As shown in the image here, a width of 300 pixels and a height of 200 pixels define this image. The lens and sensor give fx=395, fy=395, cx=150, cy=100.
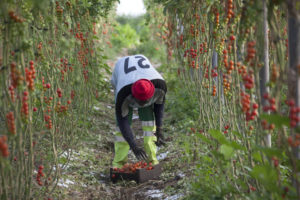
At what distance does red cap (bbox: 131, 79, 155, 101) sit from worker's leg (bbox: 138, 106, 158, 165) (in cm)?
54

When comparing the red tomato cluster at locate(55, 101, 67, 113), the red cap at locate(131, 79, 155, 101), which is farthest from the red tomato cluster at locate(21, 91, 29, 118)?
the red cap at locate(131, 79, 155, 101)

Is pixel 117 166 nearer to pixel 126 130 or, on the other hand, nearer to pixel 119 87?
pixel 126 130

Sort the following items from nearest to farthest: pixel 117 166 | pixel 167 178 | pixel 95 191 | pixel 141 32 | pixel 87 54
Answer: pixel 95 191
pixel 167 178
pixel 117 166
pixel 87 54
pixel 141 32

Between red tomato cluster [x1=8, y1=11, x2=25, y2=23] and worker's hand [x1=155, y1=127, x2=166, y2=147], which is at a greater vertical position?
red tomato cluster [x1=8, y1=11, x2=25, y2=23]

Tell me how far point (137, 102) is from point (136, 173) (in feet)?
2.33

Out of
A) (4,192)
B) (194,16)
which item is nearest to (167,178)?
(194,16)

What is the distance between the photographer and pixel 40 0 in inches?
74.1

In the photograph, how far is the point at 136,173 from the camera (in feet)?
12.7

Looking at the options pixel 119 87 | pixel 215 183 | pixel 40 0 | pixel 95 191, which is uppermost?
pixel 40 0

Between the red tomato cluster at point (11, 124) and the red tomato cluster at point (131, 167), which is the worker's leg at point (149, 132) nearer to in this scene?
the red tomato cluster at point (131, 167)

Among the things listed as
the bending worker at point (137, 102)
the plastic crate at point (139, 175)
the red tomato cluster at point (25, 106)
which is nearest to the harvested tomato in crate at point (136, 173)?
the plastic crate at point (139, 175)

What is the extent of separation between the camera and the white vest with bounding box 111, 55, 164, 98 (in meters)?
4.01

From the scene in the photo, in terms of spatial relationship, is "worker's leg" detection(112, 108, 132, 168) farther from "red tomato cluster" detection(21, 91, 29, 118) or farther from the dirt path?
"red tomato cluster" detection(21, 91, 29, 118)

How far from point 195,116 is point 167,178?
5.15 feet
